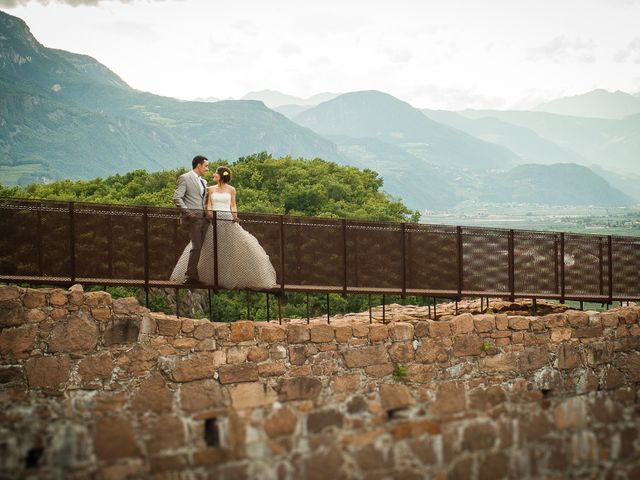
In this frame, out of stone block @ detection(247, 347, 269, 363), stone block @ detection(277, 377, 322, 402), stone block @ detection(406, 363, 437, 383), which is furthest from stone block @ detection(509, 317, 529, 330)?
stone block @ detection(247, 347, 269, 363)

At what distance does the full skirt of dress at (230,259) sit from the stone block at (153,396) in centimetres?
182

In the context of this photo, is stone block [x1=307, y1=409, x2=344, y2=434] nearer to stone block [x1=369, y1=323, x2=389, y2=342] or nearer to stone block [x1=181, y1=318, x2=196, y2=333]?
stone block [x1=369, y1=323, x2=389, y2=342]

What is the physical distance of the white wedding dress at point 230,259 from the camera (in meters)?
11.2

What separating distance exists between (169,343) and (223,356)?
665 millimetres

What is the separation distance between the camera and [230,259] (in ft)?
37.0

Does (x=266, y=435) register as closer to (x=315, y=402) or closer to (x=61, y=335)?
(x=315, y=402)

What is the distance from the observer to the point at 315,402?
10484mm

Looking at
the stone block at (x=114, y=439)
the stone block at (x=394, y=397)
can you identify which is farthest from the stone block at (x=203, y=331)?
the stone block at (x=394, y=397)

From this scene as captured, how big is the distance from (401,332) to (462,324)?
3.22 feet

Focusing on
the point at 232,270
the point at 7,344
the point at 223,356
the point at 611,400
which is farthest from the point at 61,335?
the point at 611,400

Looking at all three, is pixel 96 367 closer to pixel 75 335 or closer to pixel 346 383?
pixel 75 335

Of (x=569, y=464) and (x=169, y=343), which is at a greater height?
(x=169, y=343)

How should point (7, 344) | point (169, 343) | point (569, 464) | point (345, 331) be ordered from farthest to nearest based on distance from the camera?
point (569, 464) < point (345, 331) < point (169, 343) < point (7, 344)

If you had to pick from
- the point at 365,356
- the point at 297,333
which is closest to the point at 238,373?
the point at 297,333
